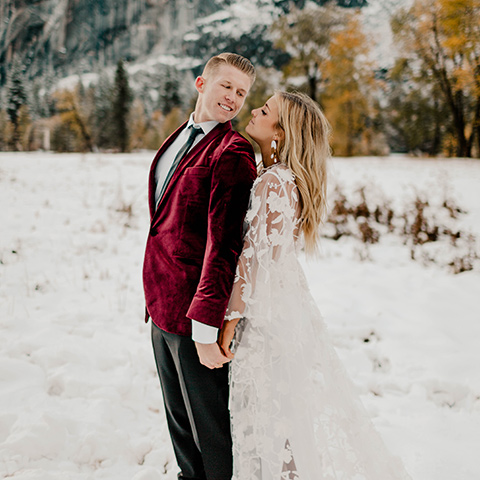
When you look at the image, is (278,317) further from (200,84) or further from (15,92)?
(15,92)

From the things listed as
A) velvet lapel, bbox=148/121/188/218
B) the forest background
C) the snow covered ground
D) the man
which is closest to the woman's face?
the man

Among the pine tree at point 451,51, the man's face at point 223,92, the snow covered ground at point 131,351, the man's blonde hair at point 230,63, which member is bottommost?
the snow covered ground at point 131,351

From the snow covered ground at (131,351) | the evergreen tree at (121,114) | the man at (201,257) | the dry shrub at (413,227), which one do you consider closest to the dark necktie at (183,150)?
the man at (201,257)

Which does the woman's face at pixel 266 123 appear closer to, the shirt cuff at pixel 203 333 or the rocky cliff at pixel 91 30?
the shirt cuff at pixel 203 333

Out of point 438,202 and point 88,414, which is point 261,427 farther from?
point 438,202

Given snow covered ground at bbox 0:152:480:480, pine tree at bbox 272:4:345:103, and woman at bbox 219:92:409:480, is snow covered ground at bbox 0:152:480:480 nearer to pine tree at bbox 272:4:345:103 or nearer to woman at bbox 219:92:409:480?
woman at bbox 219:92:409:480

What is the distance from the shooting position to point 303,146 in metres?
→ 1.58

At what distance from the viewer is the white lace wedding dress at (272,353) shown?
1.44 meters

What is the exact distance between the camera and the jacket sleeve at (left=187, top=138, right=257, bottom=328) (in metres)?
1.27

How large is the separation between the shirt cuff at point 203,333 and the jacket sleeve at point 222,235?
3 cm

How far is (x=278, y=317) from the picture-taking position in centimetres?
155

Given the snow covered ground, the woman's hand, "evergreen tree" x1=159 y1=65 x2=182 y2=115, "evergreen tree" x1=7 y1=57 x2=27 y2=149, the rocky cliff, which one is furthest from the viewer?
the rocky cliff

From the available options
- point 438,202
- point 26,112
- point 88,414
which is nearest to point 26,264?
point 88,414

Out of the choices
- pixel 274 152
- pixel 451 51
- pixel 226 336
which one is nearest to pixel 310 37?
pixel 451 51
